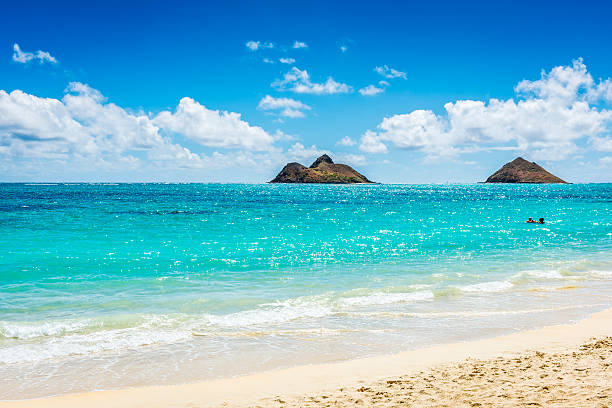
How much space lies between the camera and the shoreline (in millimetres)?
7621

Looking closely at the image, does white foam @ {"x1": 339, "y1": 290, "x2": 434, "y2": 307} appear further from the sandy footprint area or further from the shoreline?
the sandy footprint area

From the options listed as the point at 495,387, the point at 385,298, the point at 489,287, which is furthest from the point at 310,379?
the point at 489,287

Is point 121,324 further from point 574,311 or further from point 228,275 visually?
point 574,311

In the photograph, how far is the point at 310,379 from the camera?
848cm

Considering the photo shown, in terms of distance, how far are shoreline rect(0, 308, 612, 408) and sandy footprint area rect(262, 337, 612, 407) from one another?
39 cm

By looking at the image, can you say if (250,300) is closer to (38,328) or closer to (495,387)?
(38,328)

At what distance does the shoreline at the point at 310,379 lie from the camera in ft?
25.0

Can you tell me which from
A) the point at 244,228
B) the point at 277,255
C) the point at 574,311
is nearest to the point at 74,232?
the point at 244,228

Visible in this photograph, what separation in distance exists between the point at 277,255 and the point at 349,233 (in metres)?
13.3

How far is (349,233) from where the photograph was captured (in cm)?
3725

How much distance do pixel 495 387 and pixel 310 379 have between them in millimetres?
3494

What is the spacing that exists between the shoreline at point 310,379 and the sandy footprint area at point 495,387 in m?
0.39

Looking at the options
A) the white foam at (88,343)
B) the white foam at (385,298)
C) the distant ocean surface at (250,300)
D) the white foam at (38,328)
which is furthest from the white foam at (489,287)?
the white foam at (38,328)

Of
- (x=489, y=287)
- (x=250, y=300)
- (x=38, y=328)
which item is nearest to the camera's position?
(x=38, y=328)
